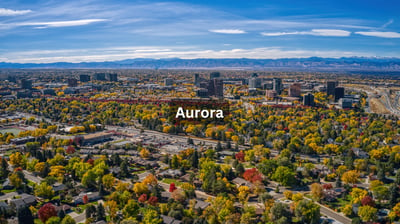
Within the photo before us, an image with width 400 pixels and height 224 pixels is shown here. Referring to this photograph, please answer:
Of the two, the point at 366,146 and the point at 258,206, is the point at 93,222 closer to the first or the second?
the point at 258,206

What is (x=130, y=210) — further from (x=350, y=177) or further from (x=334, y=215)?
(x=350, y=177)

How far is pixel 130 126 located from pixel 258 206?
40.3 metres

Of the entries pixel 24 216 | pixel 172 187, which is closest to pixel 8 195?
pixel 24 216

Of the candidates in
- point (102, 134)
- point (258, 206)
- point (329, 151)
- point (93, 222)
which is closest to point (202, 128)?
point (102, 134)

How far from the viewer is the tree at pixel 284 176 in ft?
101

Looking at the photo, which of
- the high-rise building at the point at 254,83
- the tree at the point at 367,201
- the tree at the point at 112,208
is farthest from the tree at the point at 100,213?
the high-rise building at the point at 254,83

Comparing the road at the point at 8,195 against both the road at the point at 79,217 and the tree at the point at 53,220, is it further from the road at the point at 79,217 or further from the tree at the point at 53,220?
the tree at the point at 53,220

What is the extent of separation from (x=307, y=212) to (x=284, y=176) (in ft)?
23.6

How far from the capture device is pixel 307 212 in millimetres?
23719

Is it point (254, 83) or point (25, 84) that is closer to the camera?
point (25, 84)

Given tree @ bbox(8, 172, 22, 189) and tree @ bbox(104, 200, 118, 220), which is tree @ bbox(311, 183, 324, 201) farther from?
tree @ bbox(8, 172, 22, 189)

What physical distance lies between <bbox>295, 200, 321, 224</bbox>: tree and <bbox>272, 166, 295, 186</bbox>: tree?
6.43 meters

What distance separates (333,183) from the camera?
3234cm

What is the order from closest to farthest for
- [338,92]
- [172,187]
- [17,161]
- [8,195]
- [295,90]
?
[8,195] < [172,187] < [17,161] < [338,92] < [295,90]
